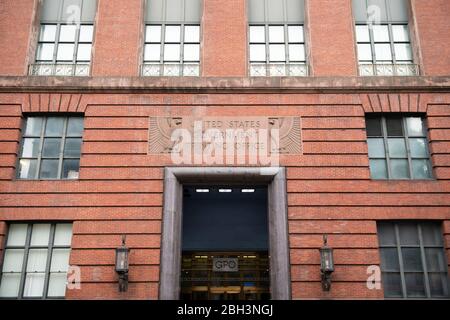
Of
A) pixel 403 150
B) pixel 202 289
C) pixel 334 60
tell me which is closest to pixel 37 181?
pixel 202 289

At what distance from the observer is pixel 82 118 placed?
16.5m

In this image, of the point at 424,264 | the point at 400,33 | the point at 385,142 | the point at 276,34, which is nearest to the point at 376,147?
the point at 385,142

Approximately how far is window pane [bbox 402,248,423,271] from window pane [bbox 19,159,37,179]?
529 inches

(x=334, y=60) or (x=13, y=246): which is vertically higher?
(x=334, y=60)

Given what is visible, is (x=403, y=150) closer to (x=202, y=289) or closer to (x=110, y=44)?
(x=202, y=289)

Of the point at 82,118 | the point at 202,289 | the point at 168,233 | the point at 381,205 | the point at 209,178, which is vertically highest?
the point at 82,118

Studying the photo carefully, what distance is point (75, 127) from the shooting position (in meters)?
16.3

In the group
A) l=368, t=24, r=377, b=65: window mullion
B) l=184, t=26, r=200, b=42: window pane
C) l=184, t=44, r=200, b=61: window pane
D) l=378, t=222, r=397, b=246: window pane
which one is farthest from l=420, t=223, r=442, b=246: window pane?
l=184, t=26, r=200, b=42: window pane

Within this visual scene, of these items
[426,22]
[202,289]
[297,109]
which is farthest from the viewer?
[202,289]

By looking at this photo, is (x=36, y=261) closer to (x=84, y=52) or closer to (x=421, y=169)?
(x=84, y=52)

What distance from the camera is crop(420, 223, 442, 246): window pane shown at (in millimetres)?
15136

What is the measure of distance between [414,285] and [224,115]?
8851mm

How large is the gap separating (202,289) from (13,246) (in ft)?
→ 27.7

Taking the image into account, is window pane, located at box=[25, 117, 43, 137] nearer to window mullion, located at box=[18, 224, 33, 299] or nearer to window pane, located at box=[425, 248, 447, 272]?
window mullion, located at box=[18, 224, 33, 299]
